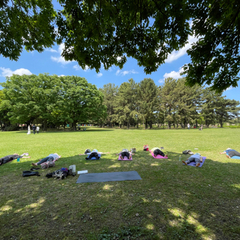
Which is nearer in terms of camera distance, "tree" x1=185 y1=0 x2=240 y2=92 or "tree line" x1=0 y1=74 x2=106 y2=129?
"tree" x1=185 y1=0 x2=240 y2=92

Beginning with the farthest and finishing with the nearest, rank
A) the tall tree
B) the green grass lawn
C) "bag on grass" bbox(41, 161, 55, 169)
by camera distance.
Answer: the tall tree < "bag on grass" bbox(41, 161, 55, 169) < the green grass lawn

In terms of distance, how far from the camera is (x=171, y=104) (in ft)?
145

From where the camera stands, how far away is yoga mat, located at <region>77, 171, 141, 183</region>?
451cm

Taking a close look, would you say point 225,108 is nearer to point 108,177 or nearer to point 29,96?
point 108,177

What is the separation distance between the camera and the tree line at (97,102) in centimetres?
3028

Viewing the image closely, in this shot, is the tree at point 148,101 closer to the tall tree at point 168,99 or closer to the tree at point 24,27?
the tall tree at point 168,99

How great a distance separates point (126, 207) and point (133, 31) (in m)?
5.30

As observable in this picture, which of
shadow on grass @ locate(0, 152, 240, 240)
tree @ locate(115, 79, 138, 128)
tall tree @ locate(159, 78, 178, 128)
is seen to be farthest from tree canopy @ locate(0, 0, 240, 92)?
tall tree @ locate(159, 78, 178, 128)

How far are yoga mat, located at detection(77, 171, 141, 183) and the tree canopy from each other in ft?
13.1

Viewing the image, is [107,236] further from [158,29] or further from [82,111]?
[82,111]

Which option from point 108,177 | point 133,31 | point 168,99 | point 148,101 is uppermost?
point 168,99

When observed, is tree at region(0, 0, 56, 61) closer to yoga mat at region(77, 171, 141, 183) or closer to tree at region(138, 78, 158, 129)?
yoga mat at region(77, 171, 141, 183)

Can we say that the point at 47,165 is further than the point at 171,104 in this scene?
No

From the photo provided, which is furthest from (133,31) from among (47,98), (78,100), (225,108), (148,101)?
(225,108)
